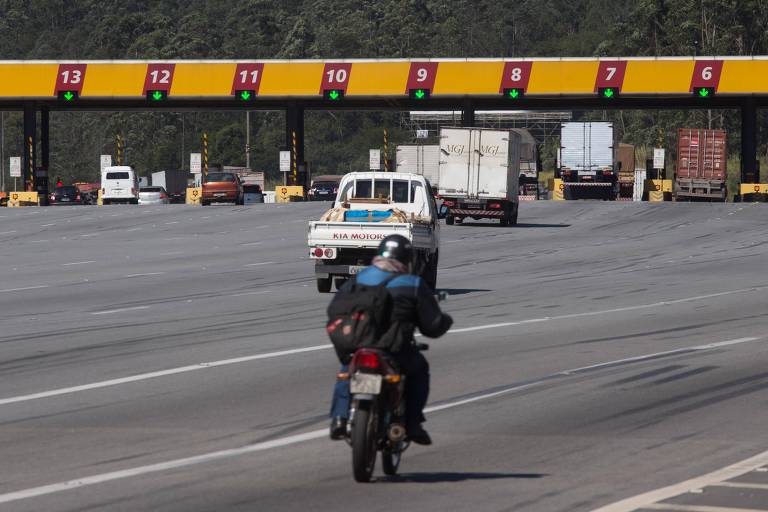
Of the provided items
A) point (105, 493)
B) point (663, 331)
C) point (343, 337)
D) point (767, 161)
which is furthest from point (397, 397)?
point (767, 161)

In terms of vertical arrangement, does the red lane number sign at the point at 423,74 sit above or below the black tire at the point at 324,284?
above

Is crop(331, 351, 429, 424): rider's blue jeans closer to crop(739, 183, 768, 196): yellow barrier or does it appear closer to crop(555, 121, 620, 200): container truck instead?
crop(739, 183, 768, 196): yellow barrier

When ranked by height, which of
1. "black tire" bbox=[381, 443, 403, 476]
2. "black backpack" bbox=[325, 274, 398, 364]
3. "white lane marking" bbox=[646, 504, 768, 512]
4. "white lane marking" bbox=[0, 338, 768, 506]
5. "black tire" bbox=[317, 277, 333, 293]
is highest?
"black backpack" bbox=[325, 274, 398, 364]

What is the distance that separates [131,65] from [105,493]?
5671 centimetres

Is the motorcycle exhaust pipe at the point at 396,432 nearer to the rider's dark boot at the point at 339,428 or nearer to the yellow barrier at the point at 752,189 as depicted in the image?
the rider's dark boot at the point at 339,428

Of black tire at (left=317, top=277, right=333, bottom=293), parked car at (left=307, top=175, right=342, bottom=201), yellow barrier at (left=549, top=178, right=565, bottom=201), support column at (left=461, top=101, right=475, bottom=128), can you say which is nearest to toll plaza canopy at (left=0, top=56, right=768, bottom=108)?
support column at (left=461, top=101, right=475, bottom=128)

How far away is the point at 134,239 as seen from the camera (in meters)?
44.7

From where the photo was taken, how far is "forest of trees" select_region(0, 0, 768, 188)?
115 m

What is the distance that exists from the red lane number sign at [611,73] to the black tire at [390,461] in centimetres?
5427

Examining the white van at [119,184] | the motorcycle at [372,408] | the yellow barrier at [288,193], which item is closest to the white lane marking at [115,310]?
the motorcycle at [372,408]

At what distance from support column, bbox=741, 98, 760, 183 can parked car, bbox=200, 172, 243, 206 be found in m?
22.4

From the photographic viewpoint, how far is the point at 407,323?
9.28 metres

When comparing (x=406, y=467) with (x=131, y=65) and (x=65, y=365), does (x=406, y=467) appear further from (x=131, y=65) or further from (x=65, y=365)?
(x=131, y=65)

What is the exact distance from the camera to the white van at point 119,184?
71.6 m
